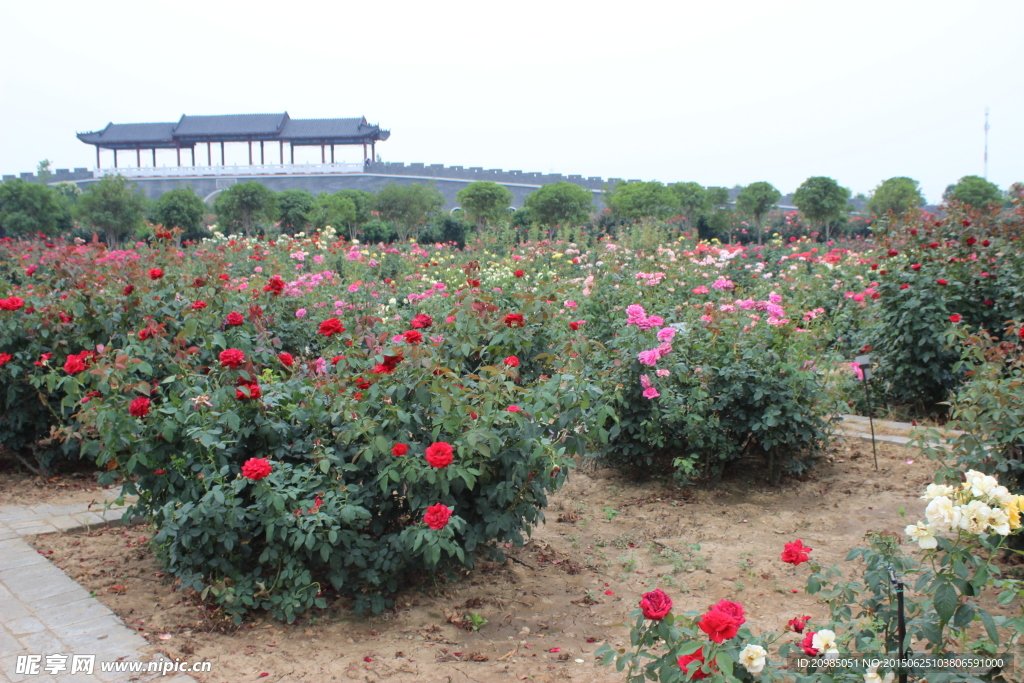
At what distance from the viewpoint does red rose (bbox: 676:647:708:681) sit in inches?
53.6

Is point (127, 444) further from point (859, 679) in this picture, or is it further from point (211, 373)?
point (859, 679)

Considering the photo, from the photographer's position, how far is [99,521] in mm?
3465

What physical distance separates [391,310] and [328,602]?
10.8 ft

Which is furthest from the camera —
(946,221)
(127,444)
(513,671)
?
(946,221)

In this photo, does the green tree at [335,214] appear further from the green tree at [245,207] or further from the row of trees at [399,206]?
the green tree at [245,207]

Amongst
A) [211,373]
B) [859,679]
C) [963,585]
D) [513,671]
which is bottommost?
[513,671]

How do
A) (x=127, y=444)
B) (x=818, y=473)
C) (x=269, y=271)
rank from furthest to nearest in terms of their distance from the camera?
(x=269, y=271)
(x=818, y=473)
(x=127, y=444)

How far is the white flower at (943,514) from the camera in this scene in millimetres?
1457

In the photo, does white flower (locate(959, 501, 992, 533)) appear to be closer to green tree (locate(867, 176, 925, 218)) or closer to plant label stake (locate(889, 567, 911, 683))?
plant label stake (locate(889, 567, 911, 683))

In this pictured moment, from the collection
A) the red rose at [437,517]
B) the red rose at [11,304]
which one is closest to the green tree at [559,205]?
the red rose at [11,304]

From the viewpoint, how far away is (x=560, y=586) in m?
2.89

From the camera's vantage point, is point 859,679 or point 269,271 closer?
point 859,679

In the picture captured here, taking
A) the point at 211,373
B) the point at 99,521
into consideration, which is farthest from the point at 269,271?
the point at 211,373

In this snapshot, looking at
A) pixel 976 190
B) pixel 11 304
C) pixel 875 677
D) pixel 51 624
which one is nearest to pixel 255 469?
pixel 51 624
